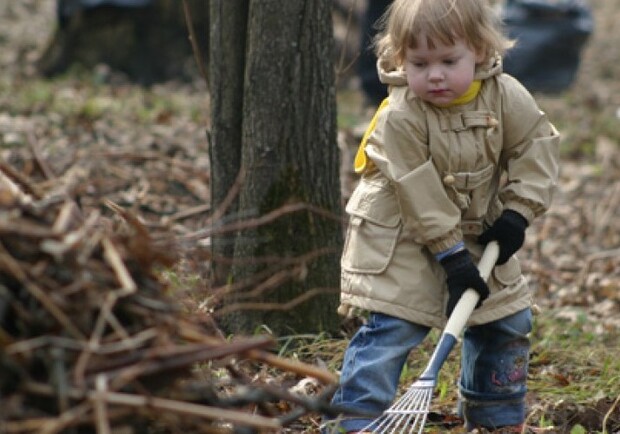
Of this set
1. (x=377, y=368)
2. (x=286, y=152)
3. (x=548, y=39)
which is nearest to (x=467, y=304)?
(x=377, y=368)

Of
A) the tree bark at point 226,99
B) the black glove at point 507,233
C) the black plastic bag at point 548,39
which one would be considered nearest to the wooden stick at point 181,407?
the black glove at point 507,233

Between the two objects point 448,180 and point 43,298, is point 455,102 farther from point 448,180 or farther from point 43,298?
point 43,298

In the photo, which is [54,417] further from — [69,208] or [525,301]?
[525,301]

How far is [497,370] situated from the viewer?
3949 mm

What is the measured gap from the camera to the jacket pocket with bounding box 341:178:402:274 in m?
3.71

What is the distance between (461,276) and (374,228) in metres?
0.33

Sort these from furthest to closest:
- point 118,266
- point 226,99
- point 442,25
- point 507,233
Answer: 1. point 226,99
2. point 507,233
3. point 442,25
4. point 118,266

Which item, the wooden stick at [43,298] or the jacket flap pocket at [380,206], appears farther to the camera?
the jacket flap pocket at [380,206]

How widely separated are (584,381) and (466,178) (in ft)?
4.33

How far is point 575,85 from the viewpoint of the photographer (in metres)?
13.5

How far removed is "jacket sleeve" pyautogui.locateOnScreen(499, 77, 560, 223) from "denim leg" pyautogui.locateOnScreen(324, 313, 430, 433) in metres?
0.54

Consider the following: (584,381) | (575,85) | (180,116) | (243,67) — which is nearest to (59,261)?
(243,67)

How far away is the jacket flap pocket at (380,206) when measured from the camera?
12.2ft

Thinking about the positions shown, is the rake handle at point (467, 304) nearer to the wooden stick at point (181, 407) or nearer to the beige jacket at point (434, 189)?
the beige jacket at point (434, 189)
